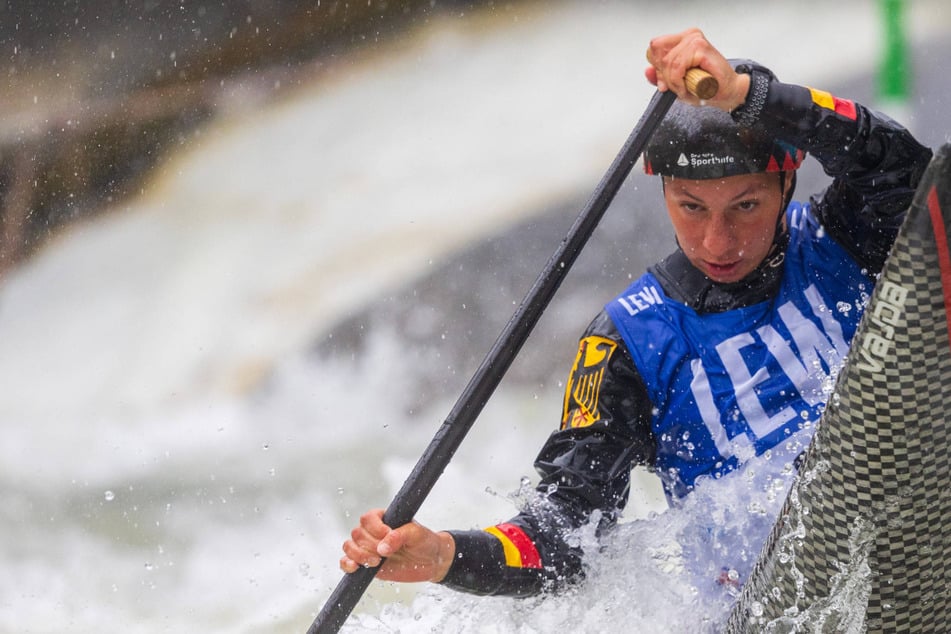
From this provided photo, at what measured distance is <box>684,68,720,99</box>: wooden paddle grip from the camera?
1.54 metres

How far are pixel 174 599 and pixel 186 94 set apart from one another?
5.70 feet

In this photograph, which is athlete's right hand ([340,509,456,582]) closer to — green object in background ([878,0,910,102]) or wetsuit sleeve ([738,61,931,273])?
wetsuit sleeve ([738,61,931,273])

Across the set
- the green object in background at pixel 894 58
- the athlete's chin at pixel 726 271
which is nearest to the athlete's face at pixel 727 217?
the athlete's chin at pixel 726 271

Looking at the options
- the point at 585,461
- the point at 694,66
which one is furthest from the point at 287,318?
the point at 694,66

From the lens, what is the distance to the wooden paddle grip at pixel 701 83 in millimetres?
1539

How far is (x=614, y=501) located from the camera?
1816 millimetres

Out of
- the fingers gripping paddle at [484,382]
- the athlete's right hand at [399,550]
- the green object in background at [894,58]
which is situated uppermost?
the green object in background at [894,58]

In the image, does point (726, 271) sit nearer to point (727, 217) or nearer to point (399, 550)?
point (727, 217)

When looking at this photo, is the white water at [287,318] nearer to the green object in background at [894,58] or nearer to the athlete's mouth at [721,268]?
the green object in background at [894,58]

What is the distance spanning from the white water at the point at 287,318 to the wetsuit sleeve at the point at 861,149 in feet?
4.82

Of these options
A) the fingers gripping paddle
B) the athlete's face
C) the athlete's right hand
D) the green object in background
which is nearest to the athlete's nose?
the athlete's face

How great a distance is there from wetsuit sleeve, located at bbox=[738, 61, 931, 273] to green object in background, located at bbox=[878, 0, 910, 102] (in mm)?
2722

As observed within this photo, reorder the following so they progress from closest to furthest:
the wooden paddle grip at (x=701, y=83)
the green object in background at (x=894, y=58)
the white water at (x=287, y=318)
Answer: the wooden paddle grip at (x=701, y=83) < the white water at (x=287, y=318) < the green object in background at (x=894, y=58)

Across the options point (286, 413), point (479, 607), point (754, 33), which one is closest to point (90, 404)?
point (286, 413)
